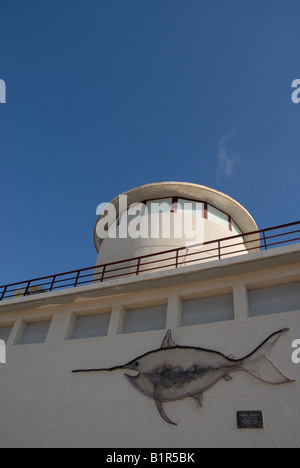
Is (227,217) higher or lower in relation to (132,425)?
higher

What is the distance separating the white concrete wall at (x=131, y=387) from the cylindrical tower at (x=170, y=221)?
3331mm

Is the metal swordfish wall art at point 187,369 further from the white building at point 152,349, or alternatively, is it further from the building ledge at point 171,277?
the building ledge at point 171,277

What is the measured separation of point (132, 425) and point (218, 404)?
2.09 m

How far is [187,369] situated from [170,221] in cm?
697

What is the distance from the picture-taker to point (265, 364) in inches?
319

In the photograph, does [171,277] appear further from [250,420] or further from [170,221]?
[170,221]

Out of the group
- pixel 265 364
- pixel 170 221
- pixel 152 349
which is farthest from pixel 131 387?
pixel 170 221

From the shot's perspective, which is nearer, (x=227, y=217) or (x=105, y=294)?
(x=105, y=294)

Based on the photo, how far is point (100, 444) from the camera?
28.8ft

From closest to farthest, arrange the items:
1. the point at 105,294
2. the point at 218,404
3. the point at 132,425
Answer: the point at 218,404
the point at 132,425
the point at 105,294

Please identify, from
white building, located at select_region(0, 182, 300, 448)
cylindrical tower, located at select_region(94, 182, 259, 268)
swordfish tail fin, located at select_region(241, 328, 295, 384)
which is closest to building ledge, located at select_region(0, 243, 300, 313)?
white building, located at select_region(0, 182, 300, 448)

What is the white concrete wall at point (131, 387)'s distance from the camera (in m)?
7.81

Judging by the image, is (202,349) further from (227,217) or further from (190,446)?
(227,217)
